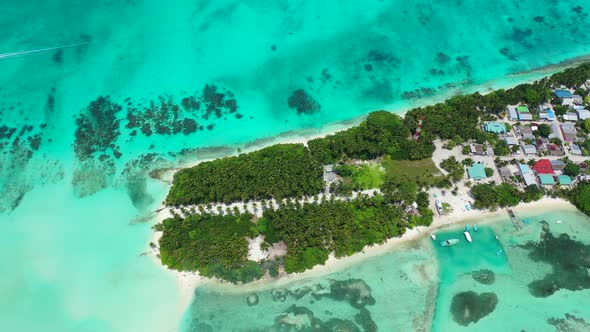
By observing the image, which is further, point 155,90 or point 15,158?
point 155,90

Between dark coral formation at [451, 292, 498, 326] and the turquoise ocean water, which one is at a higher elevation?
the turquoise ocean water

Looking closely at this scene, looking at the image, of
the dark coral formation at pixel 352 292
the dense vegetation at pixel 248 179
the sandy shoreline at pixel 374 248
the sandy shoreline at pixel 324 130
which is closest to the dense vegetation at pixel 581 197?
the sandy shoreline at pixel 374 248

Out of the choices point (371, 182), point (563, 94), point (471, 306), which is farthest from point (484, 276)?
point (563, 94)

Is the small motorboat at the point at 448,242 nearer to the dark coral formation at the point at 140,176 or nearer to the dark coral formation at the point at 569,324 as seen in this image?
the dark coral formation at the point at 569,324

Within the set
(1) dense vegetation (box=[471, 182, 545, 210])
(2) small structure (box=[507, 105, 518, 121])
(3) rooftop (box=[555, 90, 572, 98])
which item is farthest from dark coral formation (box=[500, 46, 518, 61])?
(1) dense vegetation (box=[471, 182, 545, 210])

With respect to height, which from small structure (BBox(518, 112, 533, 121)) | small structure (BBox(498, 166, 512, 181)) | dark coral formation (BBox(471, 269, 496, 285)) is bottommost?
dark coral formation (BBox(471, 269, 496, 285))

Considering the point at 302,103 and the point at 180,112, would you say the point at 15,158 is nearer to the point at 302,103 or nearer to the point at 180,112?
the point at 180,112

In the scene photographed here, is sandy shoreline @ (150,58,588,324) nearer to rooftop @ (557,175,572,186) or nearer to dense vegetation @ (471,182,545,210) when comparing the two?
dense vegetation @ (471,182,545,210)
